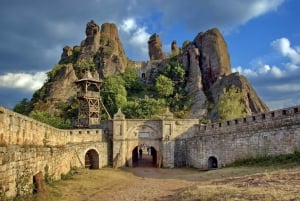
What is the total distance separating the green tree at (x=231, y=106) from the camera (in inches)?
1637

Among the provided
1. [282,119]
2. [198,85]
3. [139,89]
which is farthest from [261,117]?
[139,89]

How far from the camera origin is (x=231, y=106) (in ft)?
138

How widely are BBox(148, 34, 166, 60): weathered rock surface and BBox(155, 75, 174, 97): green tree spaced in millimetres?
21040

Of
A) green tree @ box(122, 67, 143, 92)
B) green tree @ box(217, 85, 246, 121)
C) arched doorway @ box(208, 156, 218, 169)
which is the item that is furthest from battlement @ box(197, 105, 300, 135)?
green tree @ box(122, 67, 143, 92)

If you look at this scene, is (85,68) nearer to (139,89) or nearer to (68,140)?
(139,89)

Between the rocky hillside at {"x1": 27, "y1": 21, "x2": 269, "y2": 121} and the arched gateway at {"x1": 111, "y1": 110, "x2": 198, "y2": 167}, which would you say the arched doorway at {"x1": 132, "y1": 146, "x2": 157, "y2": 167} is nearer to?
the arched gateway at {"x1": 111, "y1": 110, "x2": 198, "y2": 167}

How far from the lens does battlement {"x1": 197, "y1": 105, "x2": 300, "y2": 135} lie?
18198 mm

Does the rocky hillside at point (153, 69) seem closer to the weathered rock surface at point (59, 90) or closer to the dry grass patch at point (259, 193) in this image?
the weathered rock surface at point (59, 90)

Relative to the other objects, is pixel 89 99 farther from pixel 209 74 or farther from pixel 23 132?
pixel 23 132

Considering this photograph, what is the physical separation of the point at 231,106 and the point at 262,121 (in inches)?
869

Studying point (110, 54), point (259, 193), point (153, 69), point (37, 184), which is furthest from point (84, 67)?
point (259, 193)

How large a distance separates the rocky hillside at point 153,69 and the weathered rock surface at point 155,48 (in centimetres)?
837

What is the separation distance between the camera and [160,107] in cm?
4994

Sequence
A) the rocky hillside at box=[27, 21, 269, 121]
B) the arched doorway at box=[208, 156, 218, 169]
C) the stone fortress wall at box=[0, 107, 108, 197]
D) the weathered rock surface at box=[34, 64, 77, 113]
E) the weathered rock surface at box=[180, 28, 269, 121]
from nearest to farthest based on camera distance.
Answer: the stone fortress wall at box=[0, 107, 108, 197], the arched doorway at box=[208, 156, 218, 169], the weathered rock surface at box=[180, 28, 269, 121], the rocky hillside at box=[27, 21, 269, 121], the weathered rock surface at box=[34, 64, 77, 113]
